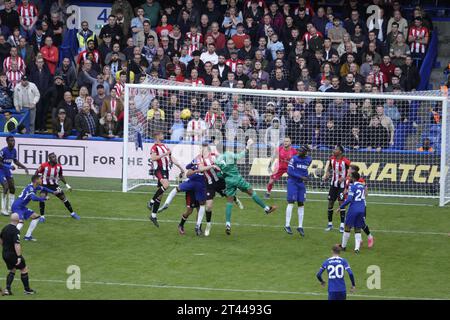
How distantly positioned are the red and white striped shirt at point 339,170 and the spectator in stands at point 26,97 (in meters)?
11.4

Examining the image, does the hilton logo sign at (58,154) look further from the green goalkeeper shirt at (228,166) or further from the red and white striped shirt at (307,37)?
the red and white striped shirt at (307,37)

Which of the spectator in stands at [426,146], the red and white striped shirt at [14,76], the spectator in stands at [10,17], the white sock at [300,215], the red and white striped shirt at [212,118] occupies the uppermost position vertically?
the spectator in stands at [10,17]

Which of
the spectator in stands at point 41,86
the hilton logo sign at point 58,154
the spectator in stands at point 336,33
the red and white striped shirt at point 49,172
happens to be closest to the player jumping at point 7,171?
the red and white striped shirt at point 49,172

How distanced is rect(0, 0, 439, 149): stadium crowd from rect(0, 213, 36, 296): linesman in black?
423 inches

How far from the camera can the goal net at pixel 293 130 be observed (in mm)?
28812

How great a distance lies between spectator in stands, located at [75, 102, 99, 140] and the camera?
3050 cm

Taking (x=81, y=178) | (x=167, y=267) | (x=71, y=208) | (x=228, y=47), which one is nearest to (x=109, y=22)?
(x=228, y=47)

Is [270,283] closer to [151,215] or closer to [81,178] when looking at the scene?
[151,215]

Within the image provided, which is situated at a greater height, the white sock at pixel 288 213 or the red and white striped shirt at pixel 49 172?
the red and white striped shirt at pixel 49 172

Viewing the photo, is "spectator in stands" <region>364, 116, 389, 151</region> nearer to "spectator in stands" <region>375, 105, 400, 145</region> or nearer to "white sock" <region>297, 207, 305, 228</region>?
"spectator in stands" <region>375, 105, 400, 145</region>

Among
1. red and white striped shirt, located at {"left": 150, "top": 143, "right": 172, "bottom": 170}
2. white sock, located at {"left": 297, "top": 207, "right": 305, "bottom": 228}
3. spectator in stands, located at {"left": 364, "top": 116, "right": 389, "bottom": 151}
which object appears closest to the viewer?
white sock, located at {"left": 297, "top": 207, "right": 305, "bottom": 228}

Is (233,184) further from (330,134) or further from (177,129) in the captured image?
(330,134)

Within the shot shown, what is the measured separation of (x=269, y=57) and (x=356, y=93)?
509 centimetres

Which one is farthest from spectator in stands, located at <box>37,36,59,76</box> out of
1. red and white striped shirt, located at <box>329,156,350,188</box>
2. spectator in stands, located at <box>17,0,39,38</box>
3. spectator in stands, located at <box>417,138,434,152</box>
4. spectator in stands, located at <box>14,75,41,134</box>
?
red and white striped shirt, located at <box>329,156,350,188</box>
